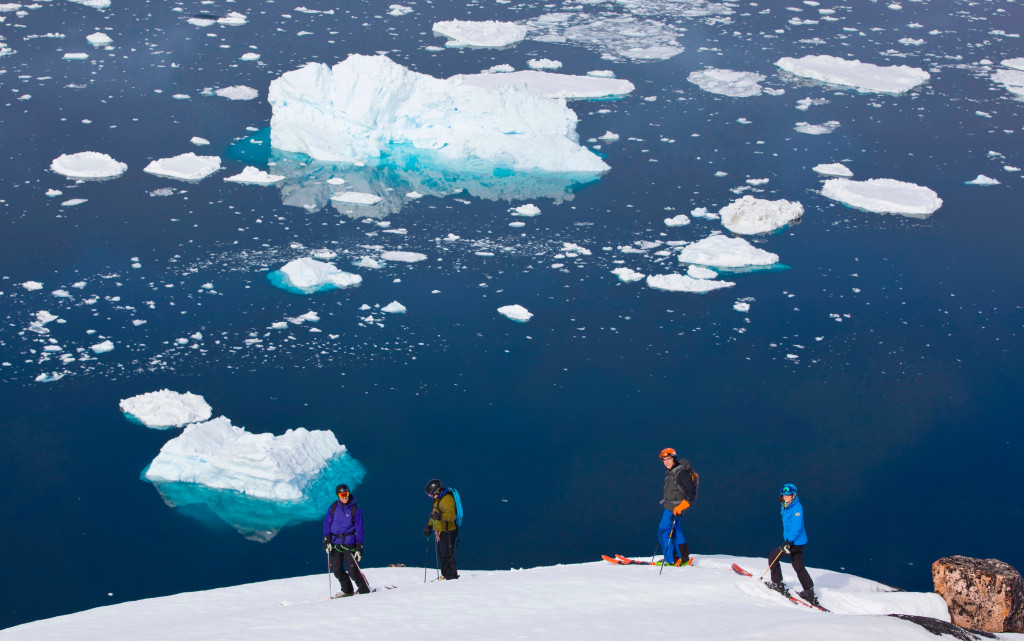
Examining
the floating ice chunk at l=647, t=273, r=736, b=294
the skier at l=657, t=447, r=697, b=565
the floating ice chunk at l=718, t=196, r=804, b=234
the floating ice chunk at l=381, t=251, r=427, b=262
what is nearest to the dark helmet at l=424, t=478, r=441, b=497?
the skier at l=657, t=447, r=697, b=565

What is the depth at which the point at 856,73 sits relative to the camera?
2356 cm

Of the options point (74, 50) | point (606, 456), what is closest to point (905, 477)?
point (606, 456)

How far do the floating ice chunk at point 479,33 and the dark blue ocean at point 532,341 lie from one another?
4.54 metres

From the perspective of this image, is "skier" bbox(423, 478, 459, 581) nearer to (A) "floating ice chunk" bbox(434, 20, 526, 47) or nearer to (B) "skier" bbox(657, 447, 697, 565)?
(B) "skier" bbox(657, 447, 697, 565)

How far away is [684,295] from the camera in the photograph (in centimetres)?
1465

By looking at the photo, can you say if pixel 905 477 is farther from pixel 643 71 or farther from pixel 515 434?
pixel 643 71

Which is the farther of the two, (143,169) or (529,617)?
(143,169)

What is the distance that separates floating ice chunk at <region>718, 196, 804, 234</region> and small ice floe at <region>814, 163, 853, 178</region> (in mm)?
2146

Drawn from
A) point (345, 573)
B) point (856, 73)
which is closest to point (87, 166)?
point (345, 573)

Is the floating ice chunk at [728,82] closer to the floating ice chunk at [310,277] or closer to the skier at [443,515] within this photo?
the floating ice chunk at [310,277]

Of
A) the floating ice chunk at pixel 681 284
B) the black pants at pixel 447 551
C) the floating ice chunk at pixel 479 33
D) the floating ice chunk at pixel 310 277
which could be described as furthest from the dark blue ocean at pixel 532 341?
the floating ice chunk at pixel 479 33

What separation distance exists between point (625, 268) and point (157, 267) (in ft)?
23.5

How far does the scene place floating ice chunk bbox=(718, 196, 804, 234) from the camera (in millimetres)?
16578

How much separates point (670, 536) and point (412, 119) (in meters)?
13.1
